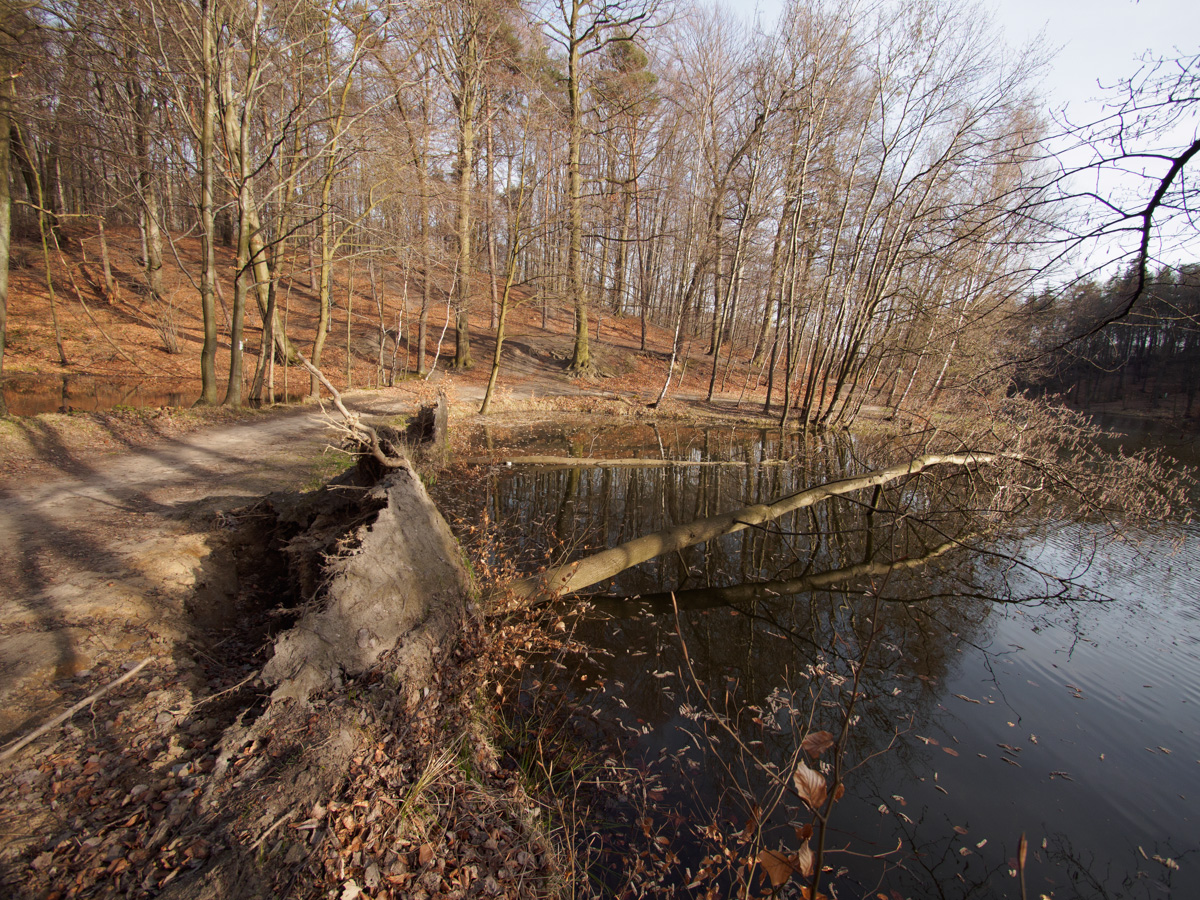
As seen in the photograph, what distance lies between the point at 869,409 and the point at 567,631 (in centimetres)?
2224

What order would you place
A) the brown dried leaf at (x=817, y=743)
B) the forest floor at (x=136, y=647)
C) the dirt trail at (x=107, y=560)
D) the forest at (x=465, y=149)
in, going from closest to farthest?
the brown dried leaf at (x=817, y=743), the forest floor at (x=136, y=647), the dirt trail at (x=107, y=560), the forest at (x=465, y=149)

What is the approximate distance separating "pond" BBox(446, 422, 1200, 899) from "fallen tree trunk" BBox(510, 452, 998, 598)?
2.05 feet

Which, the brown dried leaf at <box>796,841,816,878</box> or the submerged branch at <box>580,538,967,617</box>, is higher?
the brown dried leaf at <box>796,841,816,878</box>

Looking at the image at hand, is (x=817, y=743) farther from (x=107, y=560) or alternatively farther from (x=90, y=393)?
(x=90, y=393)

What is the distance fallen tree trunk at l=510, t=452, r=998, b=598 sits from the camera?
5.29 meters

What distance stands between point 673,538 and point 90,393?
17.1 m

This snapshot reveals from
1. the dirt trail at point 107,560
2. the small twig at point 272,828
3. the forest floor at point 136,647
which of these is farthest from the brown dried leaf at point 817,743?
the dirt trail at point 107,560

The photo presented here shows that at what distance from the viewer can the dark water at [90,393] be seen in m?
12.4

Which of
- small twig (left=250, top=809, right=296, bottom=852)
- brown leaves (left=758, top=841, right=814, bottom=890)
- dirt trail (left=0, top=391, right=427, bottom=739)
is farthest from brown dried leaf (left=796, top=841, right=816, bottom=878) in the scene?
dirt trail (left=0, top=391, right=427, bottom=739)

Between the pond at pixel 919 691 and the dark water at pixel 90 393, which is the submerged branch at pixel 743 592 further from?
the dark water at pixel 90 393

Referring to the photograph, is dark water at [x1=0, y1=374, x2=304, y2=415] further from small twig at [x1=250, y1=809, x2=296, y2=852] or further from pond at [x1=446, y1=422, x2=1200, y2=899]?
small twig at [x1=250, y1=809, x2=296, y2=852]

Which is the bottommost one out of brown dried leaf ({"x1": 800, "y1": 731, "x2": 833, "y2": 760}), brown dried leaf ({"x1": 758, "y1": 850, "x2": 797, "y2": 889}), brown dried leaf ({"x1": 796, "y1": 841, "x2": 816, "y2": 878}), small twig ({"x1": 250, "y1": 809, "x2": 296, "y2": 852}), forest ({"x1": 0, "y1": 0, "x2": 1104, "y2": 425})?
small twig ({"x1": 250, "y1": 809, "x2": 296, "y2": 852})

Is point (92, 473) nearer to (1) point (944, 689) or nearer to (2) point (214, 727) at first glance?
(2) point (214, 727)

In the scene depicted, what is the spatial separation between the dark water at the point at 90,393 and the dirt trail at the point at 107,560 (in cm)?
644
